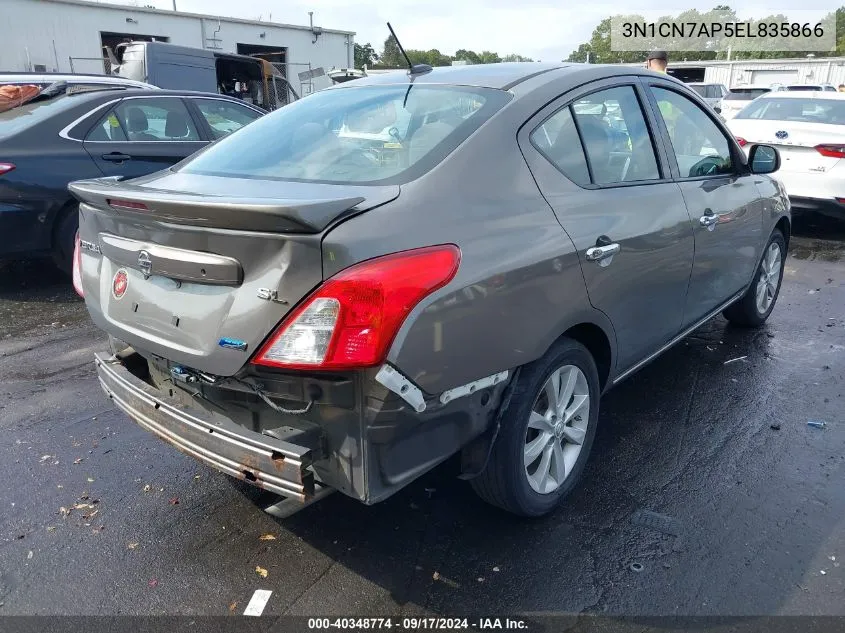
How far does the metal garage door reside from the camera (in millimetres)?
33375

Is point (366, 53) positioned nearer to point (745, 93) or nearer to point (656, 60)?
point (745, 93)

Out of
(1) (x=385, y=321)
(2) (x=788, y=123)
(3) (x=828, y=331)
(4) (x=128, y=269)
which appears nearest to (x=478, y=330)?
(1) (x=385, y=321)

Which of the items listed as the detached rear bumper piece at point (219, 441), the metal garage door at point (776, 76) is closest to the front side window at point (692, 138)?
the detached rear bumper piece at point (219, 441)

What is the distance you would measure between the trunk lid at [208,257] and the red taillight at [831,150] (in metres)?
6.82

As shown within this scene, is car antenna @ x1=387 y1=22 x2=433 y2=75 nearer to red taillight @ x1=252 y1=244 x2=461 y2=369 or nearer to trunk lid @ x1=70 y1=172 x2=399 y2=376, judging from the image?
trunk lid @ x1=70 y1=172 x2=399 y2=376

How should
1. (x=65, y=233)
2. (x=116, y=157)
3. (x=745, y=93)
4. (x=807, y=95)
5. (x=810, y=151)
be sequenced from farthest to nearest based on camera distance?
(x=745, y=93) < (x=807, y=95) < (x=810, y=151) < (x=116, y=157) < (x=65, y=233)

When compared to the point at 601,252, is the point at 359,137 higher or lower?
higher

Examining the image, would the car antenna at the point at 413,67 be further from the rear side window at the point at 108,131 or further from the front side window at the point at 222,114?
the front side window at the point at 222,114

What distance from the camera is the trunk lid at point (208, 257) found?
1.94 meters

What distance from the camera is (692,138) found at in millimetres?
3807

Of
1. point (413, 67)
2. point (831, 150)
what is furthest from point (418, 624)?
point (831, 150)

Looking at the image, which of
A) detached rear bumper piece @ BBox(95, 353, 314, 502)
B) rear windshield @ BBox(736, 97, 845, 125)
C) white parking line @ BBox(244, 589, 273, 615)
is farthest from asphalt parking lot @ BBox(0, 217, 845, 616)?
rear windshield @ BBox(736, 97, 845, 125)

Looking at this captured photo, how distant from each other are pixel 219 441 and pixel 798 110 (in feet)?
28.7

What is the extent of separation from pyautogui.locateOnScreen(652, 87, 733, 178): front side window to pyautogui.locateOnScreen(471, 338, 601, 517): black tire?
149 centimetres
